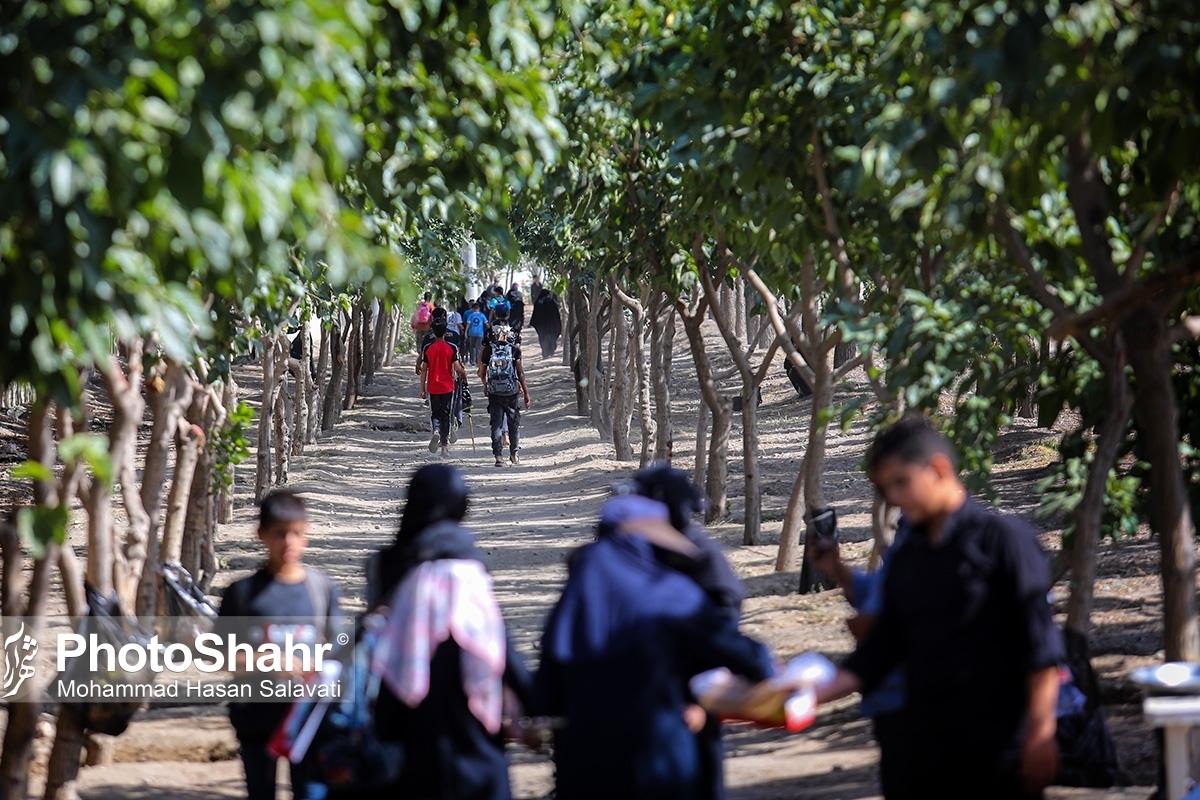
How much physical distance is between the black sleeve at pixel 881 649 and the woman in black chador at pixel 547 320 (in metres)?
32.7

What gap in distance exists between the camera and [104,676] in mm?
6035

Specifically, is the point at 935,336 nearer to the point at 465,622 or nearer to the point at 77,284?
the point at 465,622

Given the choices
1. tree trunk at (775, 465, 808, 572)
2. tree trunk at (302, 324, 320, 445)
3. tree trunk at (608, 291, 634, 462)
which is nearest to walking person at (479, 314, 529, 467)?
tree trunk at (608, 291, 634, 462)

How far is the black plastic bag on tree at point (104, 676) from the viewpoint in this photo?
595 centimetres

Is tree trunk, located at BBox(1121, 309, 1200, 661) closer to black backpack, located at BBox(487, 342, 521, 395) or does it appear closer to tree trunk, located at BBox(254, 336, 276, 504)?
tree trunk, located at BBox(254, 336, 276, 504)

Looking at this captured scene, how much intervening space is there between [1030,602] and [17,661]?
471 cm

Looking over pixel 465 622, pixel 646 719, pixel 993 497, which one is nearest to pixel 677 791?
pixel 646 719

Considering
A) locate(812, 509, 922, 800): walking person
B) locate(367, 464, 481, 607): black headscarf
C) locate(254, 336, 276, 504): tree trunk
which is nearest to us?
Result: locate(812, 509, 922, 800): walking person

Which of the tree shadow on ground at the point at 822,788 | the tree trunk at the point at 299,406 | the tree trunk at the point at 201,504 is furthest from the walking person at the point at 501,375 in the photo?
the tree shadow on ground at the point at 822,788

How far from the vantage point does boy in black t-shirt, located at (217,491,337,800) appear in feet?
16.3

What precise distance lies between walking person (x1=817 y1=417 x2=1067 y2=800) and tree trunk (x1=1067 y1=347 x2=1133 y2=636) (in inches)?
79.7

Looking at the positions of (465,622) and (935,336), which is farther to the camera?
(935,336)

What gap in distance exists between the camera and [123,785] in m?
6.98

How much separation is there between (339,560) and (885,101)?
8.19m
